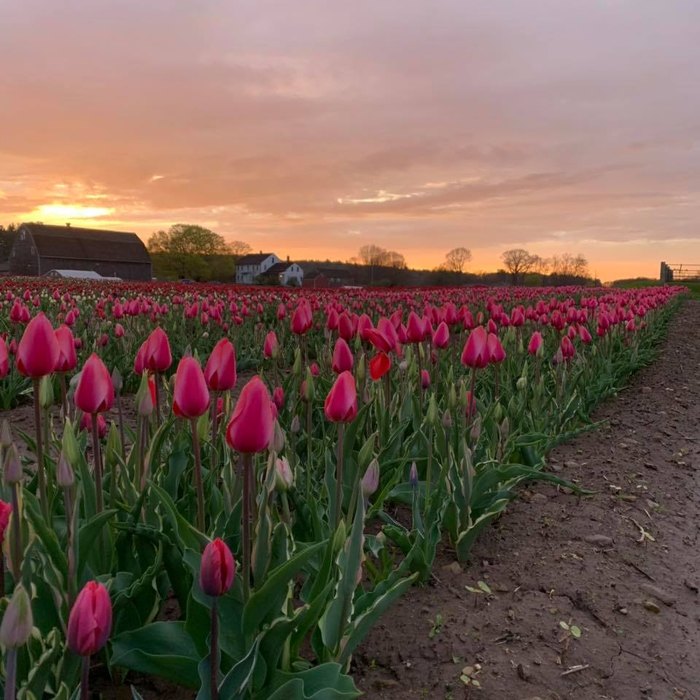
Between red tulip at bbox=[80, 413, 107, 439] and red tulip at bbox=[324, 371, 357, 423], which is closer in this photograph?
red tulip at bbox=[324, 371, 357, 423]

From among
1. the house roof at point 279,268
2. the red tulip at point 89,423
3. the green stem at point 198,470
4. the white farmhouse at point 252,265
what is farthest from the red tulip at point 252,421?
the white farmhouse at point 252,265

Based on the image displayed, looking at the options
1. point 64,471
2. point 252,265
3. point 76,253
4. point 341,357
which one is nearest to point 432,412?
point 341,357

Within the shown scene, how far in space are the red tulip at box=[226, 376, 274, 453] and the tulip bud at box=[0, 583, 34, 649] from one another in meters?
0.57

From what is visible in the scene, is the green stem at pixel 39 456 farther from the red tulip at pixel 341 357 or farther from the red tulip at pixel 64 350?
the red tulip at pixel 341 357

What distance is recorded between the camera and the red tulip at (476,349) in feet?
11.1

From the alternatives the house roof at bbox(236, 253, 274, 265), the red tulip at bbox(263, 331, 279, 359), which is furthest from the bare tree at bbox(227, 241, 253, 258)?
the red tulip at bbox(263, 331, 279, 359)

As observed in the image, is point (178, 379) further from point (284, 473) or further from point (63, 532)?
point (63, 532)

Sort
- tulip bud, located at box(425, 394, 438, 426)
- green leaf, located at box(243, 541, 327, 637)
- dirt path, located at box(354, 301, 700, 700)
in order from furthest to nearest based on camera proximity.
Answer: tulip bud, located at box(425, 394, 438, 426) → dirt path, located at box(354, 301, 700, 700) → green leaf, located at box(243, 541, 327, 637)

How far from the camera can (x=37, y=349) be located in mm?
2000

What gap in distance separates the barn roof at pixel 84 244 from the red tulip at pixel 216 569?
262 feet

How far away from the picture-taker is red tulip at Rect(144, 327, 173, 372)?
2480 millimetres

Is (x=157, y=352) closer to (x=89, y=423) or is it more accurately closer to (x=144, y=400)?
(x=144, y=400)

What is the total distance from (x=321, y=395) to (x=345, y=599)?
269 centimetres

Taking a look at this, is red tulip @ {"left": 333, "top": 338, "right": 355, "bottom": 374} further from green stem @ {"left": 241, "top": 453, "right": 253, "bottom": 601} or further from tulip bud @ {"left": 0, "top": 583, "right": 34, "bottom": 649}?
tulip bud @ {"left": 0, "top": 583, "right": 34, "bottom": 649}
